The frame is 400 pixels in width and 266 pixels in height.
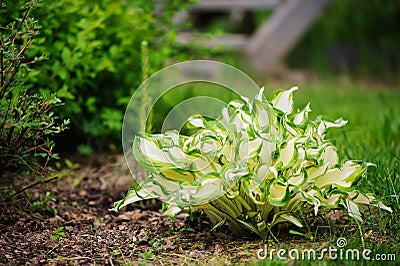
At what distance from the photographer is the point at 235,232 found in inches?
93.1

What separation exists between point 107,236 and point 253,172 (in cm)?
67

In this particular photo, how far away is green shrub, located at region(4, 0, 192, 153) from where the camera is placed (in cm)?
312

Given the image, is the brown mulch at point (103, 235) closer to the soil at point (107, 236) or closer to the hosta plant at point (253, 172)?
the soil at point (107, 236)

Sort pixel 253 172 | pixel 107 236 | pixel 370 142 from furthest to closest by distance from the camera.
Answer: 1. pixel 370 142
2. pixel 107 236
3. pixel 253 172

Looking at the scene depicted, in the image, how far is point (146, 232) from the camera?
2.44 metres

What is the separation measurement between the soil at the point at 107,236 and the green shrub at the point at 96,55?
0.59 metres

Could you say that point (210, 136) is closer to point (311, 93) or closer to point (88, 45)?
point (88, 45)

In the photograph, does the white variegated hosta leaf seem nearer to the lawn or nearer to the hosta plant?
the hosta plant

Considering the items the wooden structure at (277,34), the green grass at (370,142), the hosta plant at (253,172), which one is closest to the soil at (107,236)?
the hosta plant at (253,172)

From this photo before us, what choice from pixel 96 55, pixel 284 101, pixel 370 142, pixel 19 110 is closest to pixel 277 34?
pixel 370 142

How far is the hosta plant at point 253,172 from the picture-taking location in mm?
2174

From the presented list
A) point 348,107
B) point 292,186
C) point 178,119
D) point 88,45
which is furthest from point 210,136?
point 348,107

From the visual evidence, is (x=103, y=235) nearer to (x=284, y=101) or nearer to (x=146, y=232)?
(x=146, y=232)

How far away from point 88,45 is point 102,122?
53 centimetres
